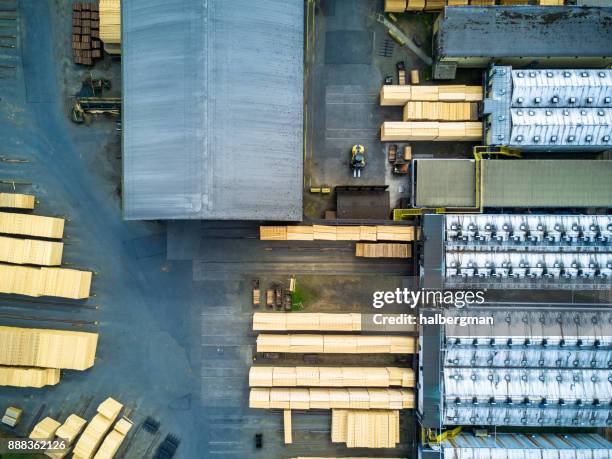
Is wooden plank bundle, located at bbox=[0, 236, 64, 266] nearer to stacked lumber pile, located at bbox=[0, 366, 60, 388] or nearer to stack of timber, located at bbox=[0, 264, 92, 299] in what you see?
stack of timber, located at bbox=[0, 264, 92, 299]

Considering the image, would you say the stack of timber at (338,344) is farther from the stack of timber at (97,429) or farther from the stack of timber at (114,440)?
the stack of timber at (97,429)

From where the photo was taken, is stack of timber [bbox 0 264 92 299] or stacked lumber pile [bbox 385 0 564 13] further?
stacked lumber pile [bbox 385 0 564 13]

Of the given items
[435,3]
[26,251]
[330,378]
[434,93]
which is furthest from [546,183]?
[26,251]

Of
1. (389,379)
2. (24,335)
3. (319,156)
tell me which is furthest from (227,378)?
(319,156)

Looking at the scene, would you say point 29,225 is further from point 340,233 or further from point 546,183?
point 546,183

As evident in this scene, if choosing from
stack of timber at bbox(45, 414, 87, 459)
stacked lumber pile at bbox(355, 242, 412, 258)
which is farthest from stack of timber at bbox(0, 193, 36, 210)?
stacked lumber pile at bbox(355, 242, 412, 258)

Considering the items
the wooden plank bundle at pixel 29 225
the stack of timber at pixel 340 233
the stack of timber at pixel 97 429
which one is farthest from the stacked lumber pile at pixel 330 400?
the wooden plank bundle at pixel 29 225
